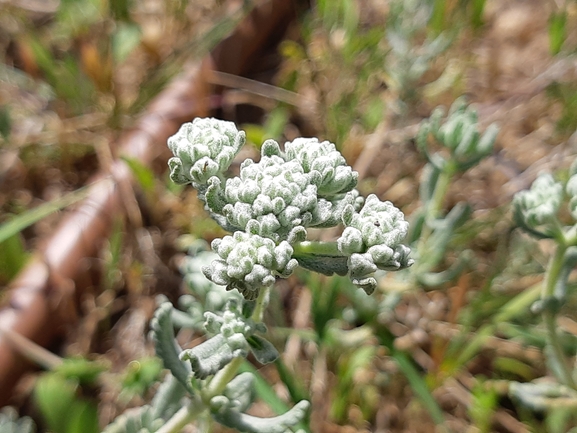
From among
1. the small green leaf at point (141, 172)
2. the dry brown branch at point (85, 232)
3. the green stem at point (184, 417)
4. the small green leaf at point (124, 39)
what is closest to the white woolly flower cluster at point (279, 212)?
the green stem at point (184, 417)

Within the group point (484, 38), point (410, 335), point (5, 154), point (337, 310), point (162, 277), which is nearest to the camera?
point (337, 310)

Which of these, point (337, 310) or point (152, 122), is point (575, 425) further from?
point (152, 122)

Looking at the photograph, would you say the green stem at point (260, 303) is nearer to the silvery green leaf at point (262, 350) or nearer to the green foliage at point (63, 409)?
the silvery green leaf at point (262, 350)

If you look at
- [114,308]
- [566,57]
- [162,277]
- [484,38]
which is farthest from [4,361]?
[484,38]

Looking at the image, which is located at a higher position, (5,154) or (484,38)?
(484,38)

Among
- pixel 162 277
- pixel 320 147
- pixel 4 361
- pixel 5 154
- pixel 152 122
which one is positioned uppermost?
pixel 152 122

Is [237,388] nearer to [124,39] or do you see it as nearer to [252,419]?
[252,419]

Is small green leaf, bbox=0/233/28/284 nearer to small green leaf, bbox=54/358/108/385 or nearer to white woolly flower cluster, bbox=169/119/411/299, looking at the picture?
small green leaf, bbox=54/358/108/385
